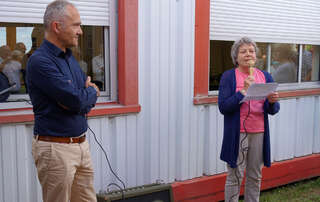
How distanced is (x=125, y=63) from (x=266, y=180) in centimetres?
253

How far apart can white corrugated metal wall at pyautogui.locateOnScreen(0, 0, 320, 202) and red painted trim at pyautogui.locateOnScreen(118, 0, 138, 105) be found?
0.27ft

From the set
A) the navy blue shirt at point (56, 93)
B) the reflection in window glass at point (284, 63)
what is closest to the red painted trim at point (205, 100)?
the reflection in window glass at point (284, 63)

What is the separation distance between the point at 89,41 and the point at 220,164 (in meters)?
2.16

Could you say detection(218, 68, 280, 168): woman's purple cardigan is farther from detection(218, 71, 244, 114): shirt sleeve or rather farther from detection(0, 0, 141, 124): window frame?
detection(0, 0, 141, 124): window frame

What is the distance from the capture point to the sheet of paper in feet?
10.3

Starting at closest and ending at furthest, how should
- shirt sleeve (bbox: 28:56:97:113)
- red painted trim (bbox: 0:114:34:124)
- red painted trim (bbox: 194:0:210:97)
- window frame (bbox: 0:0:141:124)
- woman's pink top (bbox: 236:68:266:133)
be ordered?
shirt sleeve (bbox: 28:56:97:113) < red painted trim (bbox: 0:114:34:124) < woman's pink top (bbox: 236:68:266:133) < window frame (bbox: 0:0:141:124) < red painted trim (bbox: 194:0:210:97)

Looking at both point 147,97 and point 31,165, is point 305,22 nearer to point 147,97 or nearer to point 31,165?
point 147,97

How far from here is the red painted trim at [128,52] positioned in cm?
369

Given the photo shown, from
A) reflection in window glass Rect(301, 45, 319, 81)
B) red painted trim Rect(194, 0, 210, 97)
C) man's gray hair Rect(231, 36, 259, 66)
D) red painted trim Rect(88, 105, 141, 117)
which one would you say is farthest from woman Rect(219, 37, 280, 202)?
reflection in window glass Rect(301, 45, 319, 81)

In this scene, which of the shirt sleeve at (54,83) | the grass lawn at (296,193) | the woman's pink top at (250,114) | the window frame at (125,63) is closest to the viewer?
the shirt sleeve at (54,83)

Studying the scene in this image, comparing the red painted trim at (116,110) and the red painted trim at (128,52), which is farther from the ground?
the red painted trim at (128,52)

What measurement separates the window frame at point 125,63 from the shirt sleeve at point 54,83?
1073mm

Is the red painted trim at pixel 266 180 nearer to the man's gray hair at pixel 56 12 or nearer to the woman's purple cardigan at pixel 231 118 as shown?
the woman's purple cardigan at pixel 231 118

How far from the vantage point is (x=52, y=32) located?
8.41 feet
